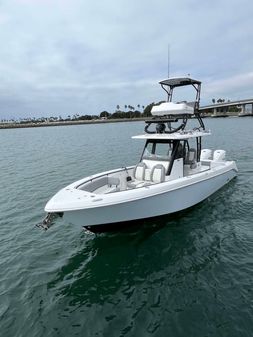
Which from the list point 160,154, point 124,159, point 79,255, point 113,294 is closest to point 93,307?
point 113,294

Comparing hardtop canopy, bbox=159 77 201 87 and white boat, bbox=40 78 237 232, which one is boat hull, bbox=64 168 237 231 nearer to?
white boat, bbox=40 78 237 232

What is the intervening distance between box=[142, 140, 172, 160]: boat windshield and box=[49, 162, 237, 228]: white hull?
1431mm

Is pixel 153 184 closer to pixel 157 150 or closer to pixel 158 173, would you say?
pixel 158 173

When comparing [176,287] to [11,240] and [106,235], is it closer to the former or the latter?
[106,235]

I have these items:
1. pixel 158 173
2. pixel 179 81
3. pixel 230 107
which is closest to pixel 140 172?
pixel 158 173

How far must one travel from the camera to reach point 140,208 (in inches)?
307

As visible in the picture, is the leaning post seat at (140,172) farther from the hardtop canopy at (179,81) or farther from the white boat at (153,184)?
the hardtop canopy at (179,81)

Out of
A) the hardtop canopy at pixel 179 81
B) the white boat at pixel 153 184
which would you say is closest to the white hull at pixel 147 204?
the white boat at pixel 153 184

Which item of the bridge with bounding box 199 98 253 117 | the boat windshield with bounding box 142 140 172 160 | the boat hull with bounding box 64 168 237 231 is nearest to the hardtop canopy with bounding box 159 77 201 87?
the boat windshield with bounding box 142 140 172 160

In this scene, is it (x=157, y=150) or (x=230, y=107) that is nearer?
(x=157, y=150)

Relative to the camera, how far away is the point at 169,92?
12469mm

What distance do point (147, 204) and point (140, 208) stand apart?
0.25 m

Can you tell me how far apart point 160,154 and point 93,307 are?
6.18 meters

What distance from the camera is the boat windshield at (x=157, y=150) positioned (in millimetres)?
10108
